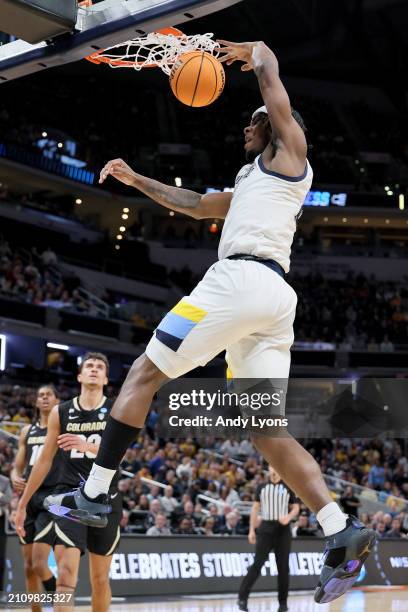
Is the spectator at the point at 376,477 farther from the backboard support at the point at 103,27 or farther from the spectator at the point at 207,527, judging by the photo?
the backboard support at the point at 103,27

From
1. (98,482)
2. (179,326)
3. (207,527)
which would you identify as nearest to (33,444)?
(98,482)

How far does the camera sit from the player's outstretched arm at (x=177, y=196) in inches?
191

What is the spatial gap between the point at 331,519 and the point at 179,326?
42.7 inches

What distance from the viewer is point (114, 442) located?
4.05 meters

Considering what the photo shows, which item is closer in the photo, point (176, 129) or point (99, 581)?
point (99, 581)

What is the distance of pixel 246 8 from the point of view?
30.6 m

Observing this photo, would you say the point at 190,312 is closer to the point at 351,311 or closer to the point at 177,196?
the point at 177,196

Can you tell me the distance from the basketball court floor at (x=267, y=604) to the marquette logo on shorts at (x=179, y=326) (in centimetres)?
684

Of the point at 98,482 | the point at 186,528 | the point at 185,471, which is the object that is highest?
the point at 185,471

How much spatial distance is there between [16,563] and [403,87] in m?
30.0

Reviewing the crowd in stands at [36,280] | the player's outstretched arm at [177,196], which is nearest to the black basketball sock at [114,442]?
the player's outstretched arm at [177,196]

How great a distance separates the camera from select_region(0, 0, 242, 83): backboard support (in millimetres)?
4594

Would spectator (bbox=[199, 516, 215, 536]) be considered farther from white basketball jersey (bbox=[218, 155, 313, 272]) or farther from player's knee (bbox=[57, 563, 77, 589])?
white basketball jersey (bbox=[218, 155, 313, 272])

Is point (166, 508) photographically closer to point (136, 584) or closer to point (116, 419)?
point (136, 584)
